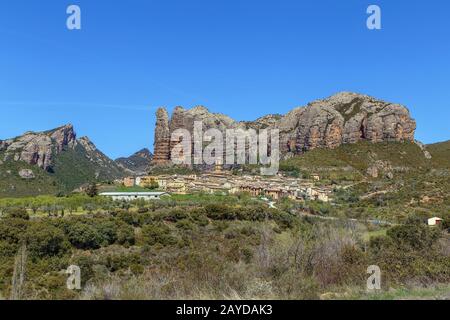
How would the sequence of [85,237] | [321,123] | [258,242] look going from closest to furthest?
1. [258,242]
2. [85,237]
3. [321,123]

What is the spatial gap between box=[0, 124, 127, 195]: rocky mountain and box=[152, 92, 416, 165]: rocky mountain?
2553 cm

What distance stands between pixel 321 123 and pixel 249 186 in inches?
1692

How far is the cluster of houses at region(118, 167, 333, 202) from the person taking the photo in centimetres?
6612

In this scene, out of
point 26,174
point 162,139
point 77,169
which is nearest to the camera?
point 26,174

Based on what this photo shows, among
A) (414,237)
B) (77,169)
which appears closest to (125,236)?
(414,237)

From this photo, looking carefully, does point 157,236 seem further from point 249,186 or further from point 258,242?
point 249,186

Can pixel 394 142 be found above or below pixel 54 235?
above

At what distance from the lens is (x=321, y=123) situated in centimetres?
10831

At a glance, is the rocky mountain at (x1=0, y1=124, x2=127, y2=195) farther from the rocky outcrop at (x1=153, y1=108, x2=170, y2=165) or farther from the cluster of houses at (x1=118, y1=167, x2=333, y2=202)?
the cluster of houses at (x1=118, y1=167, x2=333, y2=202)

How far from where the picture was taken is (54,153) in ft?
464

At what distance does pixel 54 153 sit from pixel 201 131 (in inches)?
1931

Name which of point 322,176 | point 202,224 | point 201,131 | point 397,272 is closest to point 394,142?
point 322,176

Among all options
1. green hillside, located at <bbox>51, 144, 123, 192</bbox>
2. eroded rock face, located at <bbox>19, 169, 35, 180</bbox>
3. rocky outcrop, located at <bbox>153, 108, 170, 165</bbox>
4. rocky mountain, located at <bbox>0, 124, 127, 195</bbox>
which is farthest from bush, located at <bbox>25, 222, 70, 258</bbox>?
rocky outcrop, located at <bbox>153, 108, 170, 165</bbox>

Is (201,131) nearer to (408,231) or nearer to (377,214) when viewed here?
(377,214)
